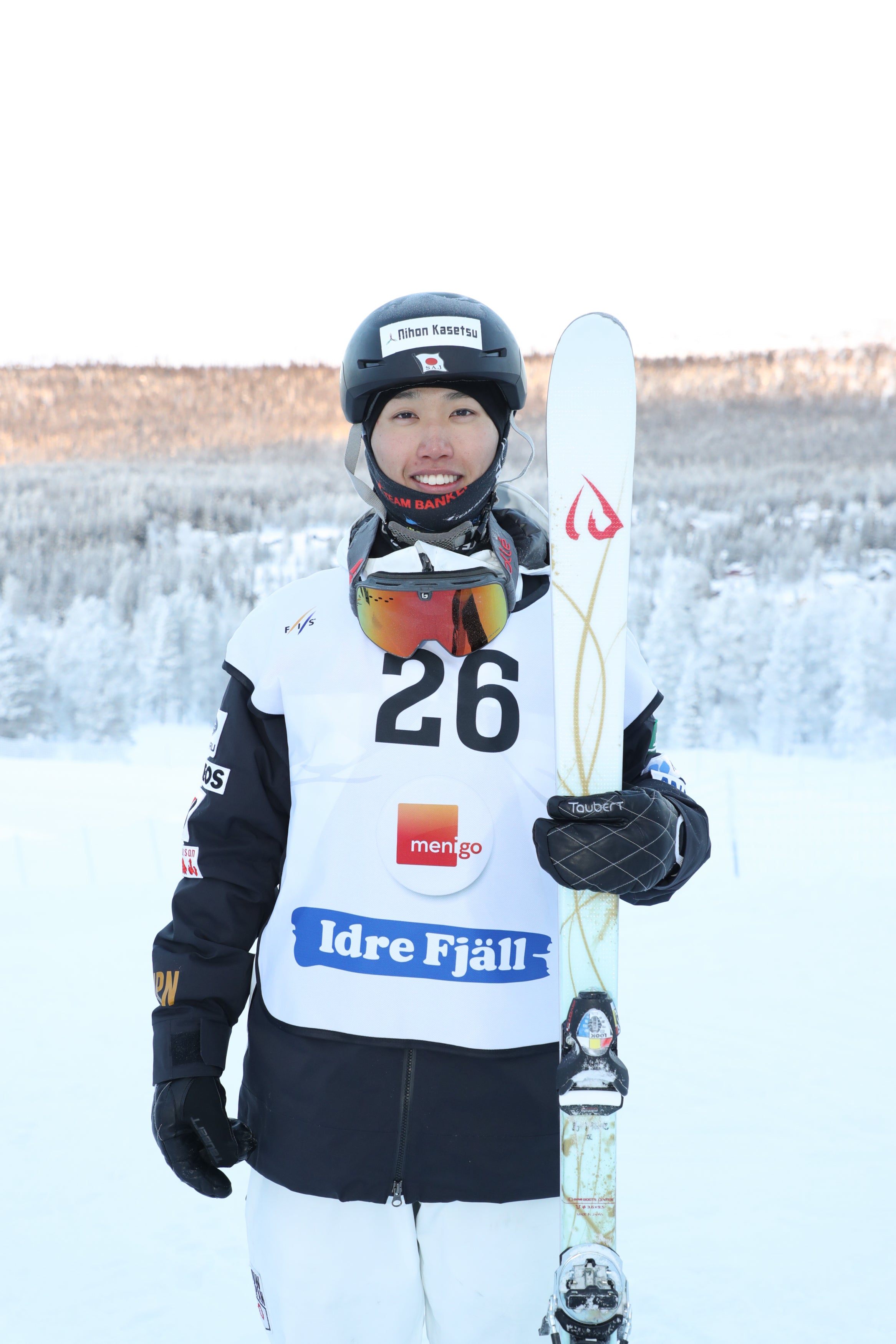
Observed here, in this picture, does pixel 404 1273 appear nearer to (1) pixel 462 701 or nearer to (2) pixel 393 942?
(2) pixel 393 942

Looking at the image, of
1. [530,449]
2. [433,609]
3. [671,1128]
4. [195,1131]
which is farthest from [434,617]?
[671,1128]

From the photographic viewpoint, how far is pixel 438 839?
1276 millimetres

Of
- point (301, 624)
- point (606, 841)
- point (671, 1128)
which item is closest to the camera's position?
point (606, 841)

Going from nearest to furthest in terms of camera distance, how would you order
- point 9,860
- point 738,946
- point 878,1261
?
point 878,1261, point 738,946, point 9,860

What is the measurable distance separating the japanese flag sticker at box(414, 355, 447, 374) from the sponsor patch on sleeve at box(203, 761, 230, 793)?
681 mm

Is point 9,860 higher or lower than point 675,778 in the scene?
lower

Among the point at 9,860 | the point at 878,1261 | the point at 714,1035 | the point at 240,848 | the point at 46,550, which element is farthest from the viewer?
the point at 46,550

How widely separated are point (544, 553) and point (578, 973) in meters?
0.62

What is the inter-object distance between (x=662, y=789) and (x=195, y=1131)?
817 millimetres

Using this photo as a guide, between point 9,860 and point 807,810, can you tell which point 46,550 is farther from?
point 807,810

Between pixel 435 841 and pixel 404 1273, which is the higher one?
pixel 435 841

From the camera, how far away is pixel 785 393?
1886 cm

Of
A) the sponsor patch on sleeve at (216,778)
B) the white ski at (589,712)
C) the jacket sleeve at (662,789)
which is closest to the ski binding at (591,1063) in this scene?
the white ski at (589,712)

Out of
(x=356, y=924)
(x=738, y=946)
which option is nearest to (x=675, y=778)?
(x=356, y=924)
